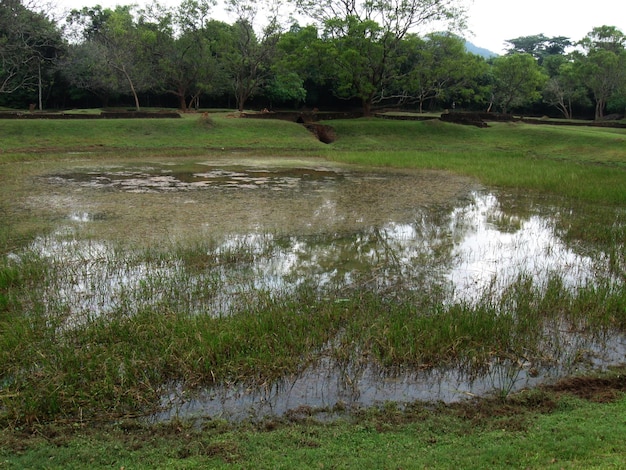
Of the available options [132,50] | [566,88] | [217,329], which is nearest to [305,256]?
[217,329]

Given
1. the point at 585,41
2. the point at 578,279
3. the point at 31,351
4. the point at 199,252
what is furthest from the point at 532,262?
the point at 585,41

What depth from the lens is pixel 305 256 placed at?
784cm

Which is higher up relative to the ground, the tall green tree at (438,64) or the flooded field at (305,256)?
the tall green tree at (438,64)

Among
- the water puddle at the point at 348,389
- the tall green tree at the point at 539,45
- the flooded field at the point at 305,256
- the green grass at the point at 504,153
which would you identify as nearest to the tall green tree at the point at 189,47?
the green grass at the point at 504,153

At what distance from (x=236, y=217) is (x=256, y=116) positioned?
67.4 ft

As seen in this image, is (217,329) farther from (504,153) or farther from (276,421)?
(504,153)

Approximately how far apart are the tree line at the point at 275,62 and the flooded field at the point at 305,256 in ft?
50.2

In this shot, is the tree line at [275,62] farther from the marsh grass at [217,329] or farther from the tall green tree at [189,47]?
the marsh grass at [217,329]

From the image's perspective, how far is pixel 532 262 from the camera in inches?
306

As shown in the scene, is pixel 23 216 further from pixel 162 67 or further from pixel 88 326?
pixel 162 67

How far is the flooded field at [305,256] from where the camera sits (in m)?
4.32

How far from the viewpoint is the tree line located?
29297 millimetres

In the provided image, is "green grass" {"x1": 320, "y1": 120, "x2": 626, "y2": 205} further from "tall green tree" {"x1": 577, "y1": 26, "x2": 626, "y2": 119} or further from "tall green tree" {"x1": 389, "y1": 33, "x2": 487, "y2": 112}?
"tall green tree" {"x1": 577, "y1": 26, "x2": 626, "y2": 119}

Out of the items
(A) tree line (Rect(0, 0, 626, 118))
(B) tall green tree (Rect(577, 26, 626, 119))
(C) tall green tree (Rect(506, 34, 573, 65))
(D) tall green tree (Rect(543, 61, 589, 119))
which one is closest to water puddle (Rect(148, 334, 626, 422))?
(A) tree line (Rect(0, 0, 626, 118))
